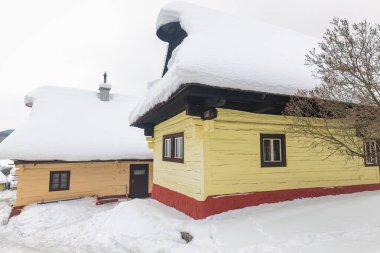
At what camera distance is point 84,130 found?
52.0 ft

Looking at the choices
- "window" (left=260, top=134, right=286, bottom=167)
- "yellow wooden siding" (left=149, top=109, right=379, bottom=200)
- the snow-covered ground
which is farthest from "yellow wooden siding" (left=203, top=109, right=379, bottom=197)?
the snow-covered ground

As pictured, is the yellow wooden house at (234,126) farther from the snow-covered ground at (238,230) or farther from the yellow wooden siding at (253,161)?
the snow-covered ground at (238,230)

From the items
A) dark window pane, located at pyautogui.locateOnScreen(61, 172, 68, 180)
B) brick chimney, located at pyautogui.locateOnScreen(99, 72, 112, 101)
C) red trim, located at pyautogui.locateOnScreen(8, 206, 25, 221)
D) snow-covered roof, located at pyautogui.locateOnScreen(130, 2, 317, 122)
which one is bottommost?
red trim, located at pyautogui.locateOnScreen(8, 206, 25, 221)

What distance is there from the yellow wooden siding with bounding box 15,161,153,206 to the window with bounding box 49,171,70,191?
18cm

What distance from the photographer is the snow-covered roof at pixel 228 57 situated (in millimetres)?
4832

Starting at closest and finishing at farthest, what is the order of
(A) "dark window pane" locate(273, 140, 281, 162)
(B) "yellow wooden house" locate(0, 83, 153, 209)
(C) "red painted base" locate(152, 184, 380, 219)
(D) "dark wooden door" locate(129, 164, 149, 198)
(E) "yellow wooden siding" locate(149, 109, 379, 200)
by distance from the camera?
(C) "red painted base" locate(152, 184, 380, 219), (E) "yellow wooden siding" locate(149, 109, 379, 200), (A) "dark window pane" locate(273, 140, 281, 162), (B) "yellow wooden house" locate(0, 83, 153, 209), (D) "dark wooden door" locate(129, 164, 149, 198)

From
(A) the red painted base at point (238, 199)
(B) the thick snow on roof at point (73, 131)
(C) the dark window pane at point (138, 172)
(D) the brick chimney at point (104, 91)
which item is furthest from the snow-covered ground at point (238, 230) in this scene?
(D) the brick chimney at point (104, 91)

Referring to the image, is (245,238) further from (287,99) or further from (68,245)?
(68,245)

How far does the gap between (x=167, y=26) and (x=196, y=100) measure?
→ 3.88 metres

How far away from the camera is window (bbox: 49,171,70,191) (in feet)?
45.6

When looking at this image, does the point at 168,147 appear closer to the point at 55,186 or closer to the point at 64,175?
the point at 64,175

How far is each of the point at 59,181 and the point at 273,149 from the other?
12.1 meters

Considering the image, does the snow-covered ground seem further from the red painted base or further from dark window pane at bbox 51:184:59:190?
dark window pane at bbox 51:184:59:190

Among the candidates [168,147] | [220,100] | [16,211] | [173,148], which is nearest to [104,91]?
[16,211]
